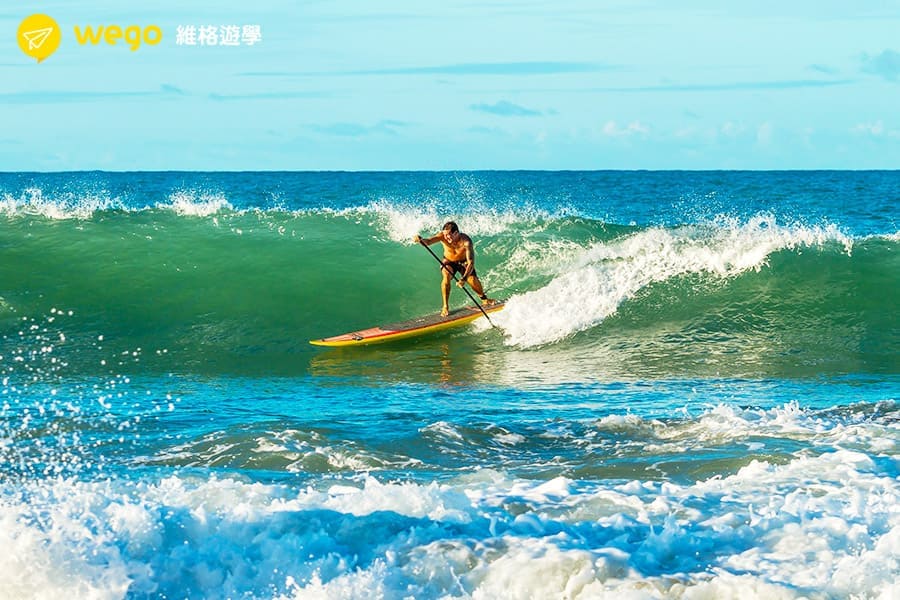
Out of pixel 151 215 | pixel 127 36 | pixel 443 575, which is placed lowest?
pixel 443 575

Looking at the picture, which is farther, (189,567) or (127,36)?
(127,36)

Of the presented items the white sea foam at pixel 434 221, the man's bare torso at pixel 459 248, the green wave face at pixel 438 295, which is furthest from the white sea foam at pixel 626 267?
the white sea foam at pixel 434 221

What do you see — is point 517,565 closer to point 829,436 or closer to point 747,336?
point 829,436

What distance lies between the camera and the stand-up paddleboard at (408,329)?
512 inches

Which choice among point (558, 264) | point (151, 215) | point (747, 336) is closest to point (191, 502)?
point (747, 336)

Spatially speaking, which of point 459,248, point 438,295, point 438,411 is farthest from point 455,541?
point 438,295

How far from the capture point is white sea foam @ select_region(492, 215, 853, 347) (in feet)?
46.1

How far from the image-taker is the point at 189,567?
5.30 meters

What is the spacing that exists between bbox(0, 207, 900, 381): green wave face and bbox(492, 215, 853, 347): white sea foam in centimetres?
4

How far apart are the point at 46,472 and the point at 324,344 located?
5584mm

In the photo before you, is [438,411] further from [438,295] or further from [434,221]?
[434,221]

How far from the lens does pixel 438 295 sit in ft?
53.9

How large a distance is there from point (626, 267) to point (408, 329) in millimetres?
4333

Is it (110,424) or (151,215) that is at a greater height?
(151,215)
